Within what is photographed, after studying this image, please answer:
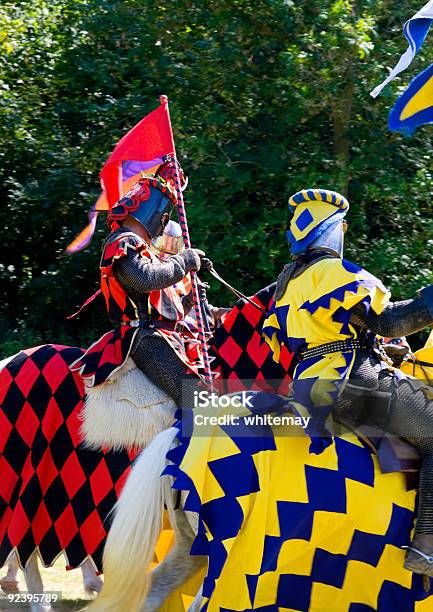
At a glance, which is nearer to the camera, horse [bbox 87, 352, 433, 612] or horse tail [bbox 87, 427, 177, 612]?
horse [bbox 87, 352, 433, 612]

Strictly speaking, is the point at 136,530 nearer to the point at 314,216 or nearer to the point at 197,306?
the point at 314,216

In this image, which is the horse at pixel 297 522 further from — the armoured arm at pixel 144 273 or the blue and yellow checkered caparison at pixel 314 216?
the armoured arm at pixel 144 273

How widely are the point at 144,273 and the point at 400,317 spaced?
150 cm

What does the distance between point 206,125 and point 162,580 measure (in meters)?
4.97

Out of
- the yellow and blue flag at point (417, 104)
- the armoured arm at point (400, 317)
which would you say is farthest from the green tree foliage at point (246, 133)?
the armoured arm at point (400, 317)

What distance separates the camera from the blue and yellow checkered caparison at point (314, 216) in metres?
4.18

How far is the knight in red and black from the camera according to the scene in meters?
5.10

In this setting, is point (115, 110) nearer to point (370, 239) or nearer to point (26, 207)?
point (26, 207)

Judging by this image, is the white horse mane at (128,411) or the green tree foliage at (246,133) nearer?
the white horse mane at (128,411)

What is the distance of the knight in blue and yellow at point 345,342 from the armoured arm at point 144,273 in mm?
1001

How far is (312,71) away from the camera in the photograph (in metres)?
8.18

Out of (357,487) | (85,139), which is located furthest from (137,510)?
(85,139)

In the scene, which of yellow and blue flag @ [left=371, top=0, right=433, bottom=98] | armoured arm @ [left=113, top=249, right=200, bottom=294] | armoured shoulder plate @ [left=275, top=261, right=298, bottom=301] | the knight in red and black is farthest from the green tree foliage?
armoured shoulder plate @ [left=275, top=261, right=298, bottom=301]

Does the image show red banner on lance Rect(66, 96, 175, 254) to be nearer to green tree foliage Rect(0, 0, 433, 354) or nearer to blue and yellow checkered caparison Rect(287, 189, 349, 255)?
blue and yellow checkered caparison Rect(287, 189, 349, 255)
